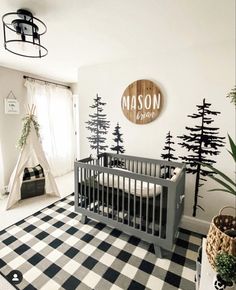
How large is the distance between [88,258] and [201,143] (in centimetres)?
181

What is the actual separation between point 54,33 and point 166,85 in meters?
1.44

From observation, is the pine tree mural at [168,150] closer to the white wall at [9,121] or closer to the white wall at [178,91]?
the white wall at [178,91]

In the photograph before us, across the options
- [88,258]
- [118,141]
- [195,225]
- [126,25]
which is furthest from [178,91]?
[88,258]

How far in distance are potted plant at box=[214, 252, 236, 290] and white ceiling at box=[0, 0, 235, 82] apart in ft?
5.48

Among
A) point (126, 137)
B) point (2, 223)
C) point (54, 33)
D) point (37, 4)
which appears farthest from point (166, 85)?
point (2, 223)

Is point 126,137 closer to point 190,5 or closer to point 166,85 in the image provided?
point 166,85

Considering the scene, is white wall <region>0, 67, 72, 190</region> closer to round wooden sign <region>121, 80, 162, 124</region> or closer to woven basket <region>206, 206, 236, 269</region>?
round wooden sign <region>121, 80, 162, 124</region>

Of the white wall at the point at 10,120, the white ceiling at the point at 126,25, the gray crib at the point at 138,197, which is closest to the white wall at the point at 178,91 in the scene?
the white ceiling at the point at 126,25

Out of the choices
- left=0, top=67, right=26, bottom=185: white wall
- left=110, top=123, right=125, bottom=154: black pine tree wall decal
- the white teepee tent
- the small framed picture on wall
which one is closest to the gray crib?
left=110, top=123, right=125, bottom=154: black pine tree wall decal

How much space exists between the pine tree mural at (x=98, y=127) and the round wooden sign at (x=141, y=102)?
0.43m

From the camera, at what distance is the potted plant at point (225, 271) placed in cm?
82

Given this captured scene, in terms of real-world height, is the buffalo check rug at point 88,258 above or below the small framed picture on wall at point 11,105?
below

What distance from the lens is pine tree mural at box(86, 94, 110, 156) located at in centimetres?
293

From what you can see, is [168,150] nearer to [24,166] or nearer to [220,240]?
[220,240]
